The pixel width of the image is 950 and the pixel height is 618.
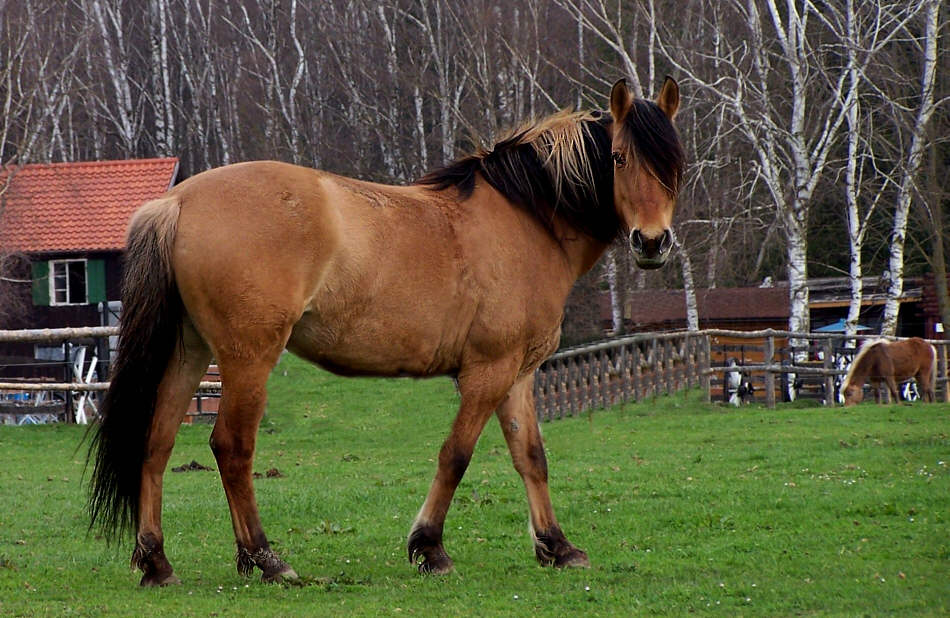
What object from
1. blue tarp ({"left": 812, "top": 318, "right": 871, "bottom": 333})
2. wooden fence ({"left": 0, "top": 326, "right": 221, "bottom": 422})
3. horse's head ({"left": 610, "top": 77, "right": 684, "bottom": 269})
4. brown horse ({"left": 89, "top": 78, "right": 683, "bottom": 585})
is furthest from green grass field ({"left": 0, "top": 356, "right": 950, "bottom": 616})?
blue tarp ({"left": 812, "top": 318, "right": 871, "bottom": 333})

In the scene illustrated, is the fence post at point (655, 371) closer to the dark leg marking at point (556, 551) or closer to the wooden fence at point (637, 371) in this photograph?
the wooden fence at point (637, 371)

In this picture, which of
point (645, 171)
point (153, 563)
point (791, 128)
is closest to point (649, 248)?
point (645, 171)

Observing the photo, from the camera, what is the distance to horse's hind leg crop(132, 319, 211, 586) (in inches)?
219

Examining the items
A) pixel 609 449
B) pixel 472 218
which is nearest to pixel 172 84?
pixel 609 449

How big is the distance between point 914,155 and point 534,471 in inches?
783

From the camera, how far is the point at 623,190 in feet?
20.0

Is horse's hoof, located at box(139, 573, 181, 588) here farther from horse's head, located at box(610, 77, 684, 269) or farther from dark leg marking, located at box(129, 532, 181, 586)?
horse's head, located at box(610, 77, 684, 269)

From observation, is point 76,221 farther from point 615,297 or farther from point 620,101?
point 620,101

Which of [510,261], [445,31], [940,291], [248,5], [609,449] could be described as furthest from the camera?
[248,5]

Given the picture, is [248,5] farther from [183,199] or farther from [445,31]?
[183,199]

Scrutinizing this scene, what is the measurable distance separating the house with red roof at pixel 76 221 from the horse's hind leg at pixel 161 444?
2573 cm

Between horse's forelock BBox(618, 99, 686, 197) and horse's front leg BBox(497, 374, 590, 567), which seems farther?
horse's front leg BBox(497, 374, 590, 567)

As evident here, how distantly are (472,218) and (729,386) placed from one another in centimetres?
1741

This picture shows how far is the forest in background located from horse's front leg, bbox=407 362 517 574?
1253cm
